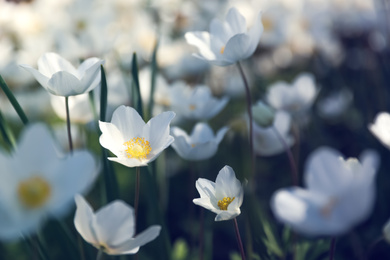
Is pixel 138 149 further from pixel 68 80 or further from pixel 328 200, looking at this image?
pixel 328 200

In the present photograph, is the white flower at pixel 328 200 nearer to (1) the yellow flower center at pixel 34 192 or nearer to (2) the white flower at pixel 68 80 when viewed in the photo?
(1) the yellow flower center at pixel 34 192

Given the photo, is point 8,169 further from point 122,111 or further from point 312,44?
point 312,44

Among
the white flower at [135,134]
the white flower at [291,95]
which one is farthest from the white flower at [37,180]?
the white flower at [291,95]

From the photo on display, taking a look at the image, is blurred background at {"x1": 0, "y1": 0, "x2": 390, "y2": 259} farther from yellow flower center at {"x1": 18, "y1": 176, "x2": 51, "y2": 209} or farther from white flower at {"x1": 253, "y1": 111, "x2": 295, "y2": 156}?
yellow flower center at {"x1": 18, "y1": 176, "x2": 51, "y2": 209}

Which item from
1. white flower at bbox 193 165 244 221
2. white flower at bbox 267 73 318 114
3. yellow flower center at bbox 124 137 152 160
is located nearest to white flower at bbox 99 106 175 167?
yellow flower center at bbox 124 137 152 160

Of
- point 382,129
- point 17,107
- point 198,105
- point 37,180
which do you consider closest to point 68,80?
point 17,107

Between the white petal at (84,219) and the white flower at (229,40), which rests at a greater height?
the white flower at (229,40)

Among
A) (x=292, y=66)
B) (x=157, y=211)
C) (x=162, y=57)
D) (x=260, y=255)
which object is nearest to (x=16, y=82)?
(x=162, y=57)
